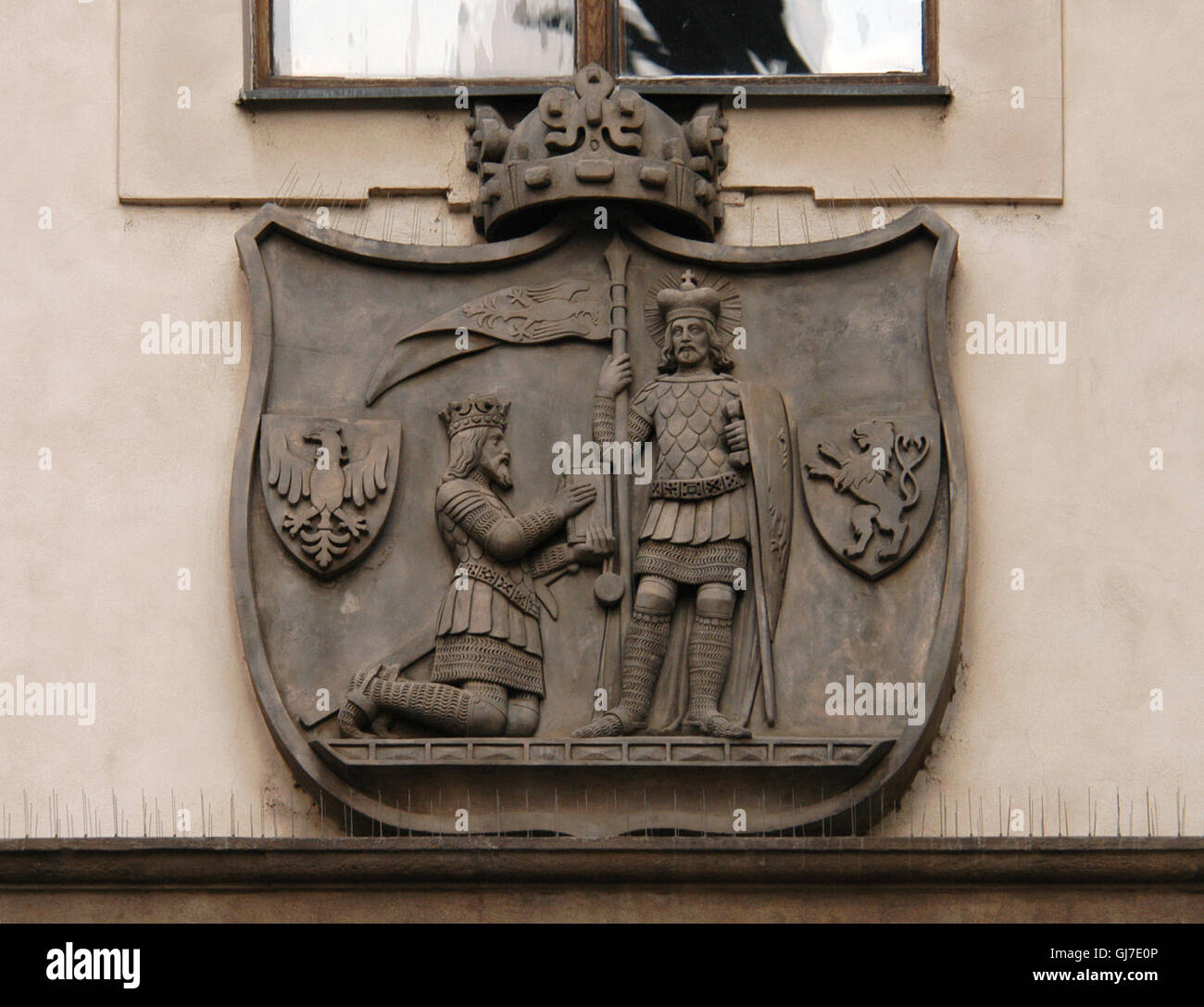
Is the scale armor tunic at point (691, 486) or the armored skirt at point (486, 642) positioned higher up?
the scale armor tunic at point (691, 486)

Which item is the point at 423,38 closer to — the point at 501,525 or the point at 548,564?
the point at 501,525

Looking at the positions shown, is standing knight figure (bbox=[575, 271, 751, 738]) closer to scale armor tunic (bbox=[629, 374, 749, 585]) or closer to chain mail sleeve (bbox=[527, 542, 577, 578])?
scale armor tunic (bbox=[629, 374, 749, 585])

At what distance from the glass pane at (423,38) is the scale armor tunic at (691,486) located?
135cm

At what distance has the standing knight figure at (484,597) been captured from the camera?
857 centimetres

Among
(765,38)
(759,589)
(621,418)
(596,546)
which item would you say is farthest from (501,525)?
(765,38)

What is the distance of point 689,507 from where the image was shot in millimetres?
8766

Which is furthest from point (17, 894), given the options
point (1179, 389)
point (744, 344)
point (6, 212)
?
point (1179, 389)

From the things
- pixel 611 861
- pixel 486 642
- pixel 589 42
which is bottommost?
pixel 611 861

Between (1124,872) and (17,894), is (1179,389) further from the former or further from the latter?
(17,894)

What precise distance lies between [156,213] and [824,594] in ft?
8.60

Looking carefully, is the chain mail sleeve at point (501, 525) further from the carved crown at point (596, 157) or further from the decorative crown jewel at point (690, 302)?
the carved crown at point (596, 157)

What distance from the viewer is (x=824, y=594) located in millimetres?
8773

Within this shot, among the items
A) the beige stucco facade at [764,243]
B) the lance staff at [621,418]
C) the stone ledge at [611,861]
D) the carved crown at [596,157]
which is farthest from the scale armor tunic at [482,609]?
the carved crown at [596,157]

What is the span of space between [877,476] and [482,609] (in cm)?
136
